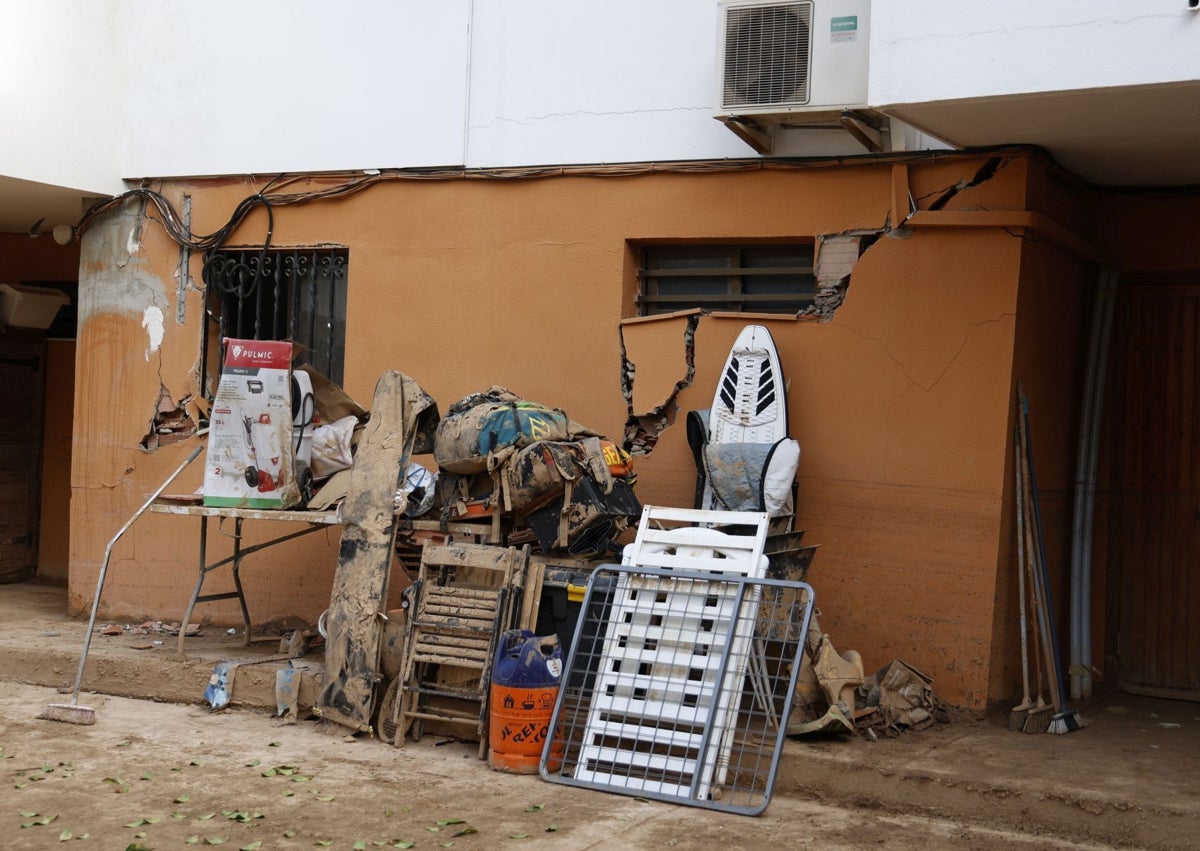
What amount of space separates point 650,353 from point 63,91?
4.62 metres

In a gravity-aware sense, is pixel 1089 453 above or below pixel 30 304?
below

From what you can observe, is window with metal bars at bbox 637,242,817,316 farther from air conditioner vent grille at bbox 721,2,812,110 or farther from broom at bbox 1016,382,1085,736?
broom at bbox 1016,382,1085,736

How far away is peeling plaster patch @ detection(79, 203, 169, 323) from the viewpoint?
942 cm

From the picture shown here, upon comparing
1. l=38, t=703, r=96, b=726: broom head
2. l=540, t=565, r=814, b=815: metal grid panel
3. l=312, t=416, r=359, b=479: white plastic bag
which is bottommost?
l=38, t=703, r=96, b=726: broom head

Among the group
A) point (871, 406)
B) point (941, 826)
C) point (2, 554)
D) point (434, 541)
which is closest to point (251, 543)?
point (434, 541)

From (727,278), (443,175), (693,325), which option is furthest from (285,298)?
(727,278)

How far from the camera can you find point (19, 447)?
11359mm

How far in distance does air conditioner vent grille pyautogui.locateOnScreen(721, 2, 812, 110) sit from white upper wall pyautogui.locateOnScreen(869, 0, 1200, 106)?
2.92ft

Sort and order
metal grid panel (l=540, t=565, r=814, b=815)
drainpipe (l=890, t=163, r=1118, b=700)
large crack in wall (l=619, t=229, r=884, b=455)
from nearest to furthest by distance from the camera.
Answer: metal grid panel (l=540, t=565, r=814, b=815) → large crack in wall (l=619, t=229, r=884, b=455) → drainpipe (l=890, t=163, r=1118, b=700)

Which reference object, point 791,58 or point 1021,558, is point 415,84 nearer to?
point 791,58

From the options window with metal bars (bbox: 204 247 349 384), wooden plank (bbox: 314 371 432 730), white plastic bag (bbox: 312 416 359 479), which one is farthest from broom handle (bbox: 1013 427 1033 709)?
window with metal bars (bbox: 204 247 349 384)

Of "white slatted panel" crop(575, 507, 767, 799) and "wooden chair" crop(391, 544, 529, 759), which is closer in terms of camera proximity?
"white slatted panel" crop(575, 507, 767, 799)

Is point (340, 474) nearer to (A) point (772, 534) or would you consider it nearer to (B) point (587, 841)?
(A) point (772, 534)

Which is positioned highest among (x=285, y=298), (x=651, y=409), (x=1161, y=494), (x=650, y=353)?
(x=285, y=298)
